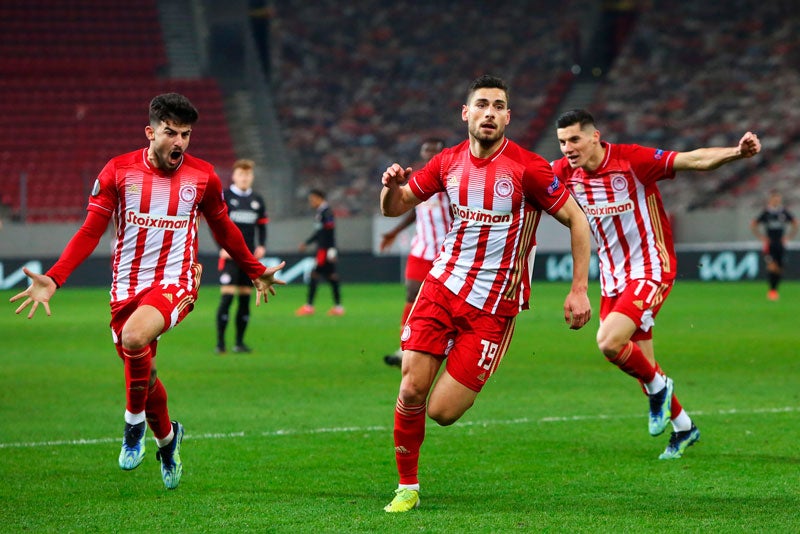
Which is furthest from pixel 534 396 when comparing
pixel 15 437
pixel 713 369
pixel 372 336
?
pixel 372 336

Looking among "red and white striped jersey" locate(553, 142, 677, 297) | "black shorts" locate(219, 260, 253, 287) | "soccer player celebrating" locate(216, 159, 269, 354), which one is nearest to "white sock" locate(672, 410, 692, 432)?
"red and white striped jersey" locate(553, 142, 677, 297)

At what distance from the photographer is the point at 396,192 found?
243 inches

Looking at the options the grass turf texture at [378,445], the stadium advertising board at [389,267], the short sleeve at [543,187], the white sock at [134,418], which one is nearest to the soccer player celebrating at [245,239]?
the grass turf texture at [378,445]

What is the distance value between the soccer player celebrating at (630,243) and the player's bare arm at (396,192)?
5.42 feet

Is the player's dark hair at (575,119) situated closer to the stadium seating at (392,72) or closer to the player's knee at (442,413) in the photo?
the player's knee at (442,413)

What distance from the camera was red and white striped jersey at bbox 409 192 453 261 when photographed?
12125mm

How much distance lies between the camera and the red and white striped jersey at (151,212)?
655 centimetres

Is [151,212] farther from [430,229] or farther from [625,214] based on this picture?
[430,229]

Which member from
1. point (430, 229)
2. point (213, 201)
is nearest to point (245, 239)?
point (430, 229)

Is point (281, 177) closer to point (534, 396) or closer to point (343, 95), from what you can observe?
point (343, 95)

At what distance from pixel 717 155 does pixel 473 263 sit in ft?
5.76

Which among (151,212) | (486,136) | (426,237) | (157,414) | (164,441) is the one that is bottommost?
(164,441)

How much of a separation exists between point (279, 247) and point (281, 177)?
1.69 metres

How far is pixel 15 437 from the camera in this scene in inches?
327
